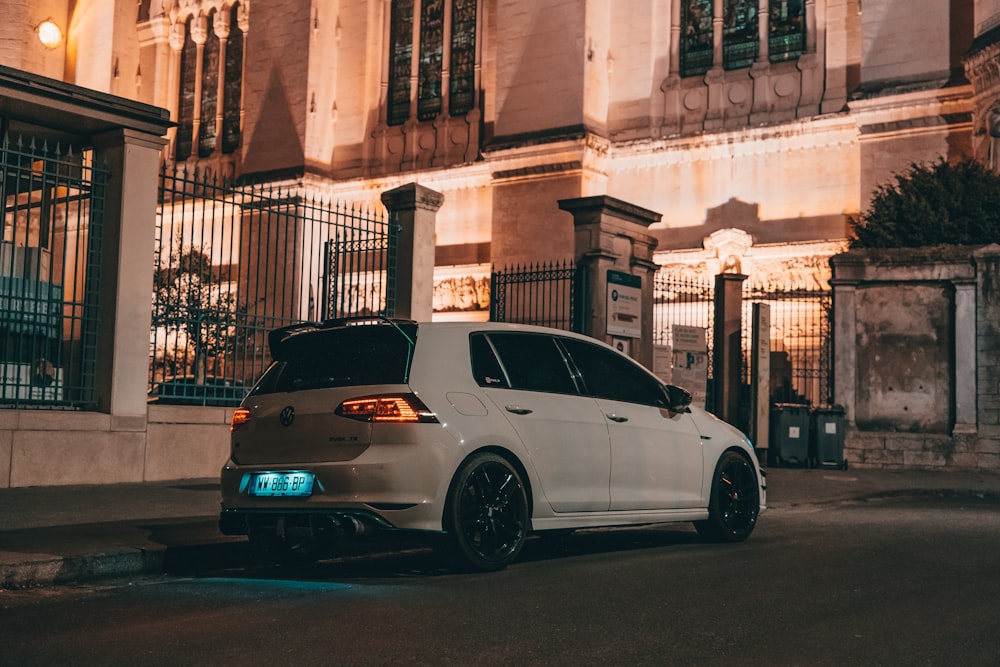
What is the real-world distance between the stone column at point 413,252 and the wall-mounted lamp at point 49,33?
3215 cm

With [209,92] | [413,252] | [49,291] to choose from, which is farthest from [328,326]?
[209,92]

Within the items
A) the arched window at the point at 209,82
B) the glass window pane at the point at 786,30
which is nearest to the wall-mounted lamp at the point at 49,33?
the arched window at the point at 209,82

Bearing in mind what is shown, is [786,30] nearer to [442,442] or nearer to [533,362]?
[533,362]

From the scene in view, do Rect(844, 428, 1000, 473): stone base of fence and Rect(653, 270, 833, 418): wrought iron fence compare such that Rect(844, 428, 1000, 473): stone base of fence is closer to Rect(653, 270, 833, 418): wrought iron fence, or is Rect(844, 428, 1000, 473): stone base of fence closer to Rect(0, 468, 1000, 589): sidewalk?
Rect(653, 270, 833, 418): wrought iron fence

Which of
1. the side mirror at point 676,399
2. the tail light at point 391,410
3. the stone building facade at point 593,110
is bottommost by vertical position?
the tail light at point 391,410

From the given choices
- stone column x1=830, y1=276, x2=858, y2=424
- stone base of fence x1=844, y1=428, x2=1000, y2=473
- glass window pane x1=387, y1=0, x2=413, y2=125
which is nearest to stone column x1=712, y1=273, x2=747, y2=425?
stone column x1=830, y1=276, x2=858, y2=424

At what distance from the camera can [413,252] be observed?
14.1 m

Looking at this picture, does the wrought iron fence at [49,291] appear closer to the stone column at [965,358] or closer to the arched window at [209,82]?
the stone column at [965,358]

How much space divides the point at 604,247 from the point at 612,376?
8.14 m

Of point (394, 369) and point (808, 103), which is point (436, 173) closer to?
point (808, 103)

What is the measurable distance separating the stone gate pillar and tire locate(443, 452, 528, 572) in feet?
26.7

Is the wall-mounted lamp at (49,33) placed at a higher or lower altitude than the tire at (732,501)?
higher

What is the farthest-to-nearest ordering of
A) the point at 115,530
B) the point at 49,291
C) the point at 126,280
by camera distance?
1. the point at 126,280
2. the point at 49,291
3. the point at 115,530

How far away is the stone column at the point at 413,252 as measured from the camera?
46.2 feet
